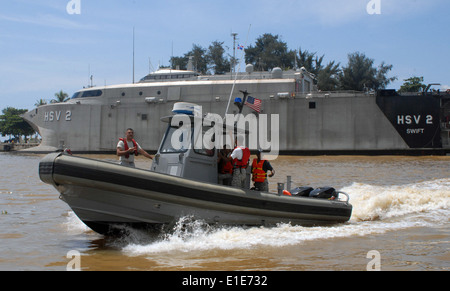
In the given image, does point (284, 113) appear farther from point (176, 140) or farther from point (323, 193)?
point (176, 140)

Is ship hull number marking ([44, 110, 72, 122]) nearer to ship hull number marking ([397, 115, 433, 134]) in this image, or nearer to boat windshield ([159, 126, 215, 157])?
ship hull number marking ([397, 115, 433, 134])

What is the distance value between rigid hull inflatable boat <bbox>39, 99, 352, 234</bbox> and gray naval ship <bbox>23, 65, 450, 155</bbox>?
70.1 feet

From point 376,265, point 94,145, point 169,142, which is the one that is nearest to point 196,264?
point 376,265

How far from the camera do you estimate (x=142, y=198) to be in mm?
6160

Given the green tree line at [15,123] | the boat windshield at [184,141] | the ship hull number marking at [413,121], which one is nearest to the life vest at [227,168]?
the boat windshield at [184,141]

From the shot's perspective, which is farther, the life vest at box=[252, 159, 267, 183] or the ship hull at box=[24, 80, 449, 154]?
the ship hull at box=[24, 80, 449, 154]

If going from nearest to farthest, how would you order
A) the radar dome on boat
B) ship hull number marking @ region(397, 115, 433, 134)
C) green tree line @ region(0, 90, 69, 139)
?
the radar dome on boat, ship hull number marking @ region(397, 115, 433, 134), green tree line @ region(0, 90, 69, 139)

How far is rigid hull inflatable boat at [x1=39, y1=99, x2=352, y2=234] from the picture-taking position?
579 cm

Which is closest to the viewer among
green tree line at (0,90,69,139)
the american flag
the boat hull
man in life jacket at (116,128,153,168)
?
the boat hull

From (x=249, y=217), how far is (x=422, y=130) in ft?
84.5

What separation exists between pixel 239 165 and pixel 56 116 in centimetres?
3442

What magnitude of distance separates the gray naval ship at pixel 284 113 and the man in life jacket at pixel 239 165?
21.3m

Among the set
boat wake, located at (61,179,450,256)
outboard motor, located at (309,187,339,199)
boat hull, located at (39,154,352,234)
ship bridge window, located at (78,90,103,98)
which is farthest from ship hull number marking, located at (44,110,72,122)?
boat hull, located at (39,154,352,234)

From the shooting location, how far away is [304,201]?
24.8 feet
